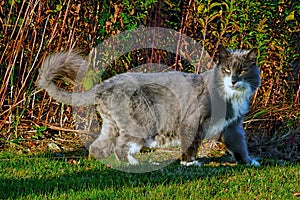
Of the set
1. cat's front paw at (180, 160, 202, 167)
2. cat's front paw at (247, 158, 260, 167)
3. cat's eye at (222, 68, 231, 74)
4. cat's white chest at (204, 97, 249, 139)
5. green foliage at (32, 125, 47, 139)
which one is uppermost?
cat's eye at (222, 68, 231, 74)

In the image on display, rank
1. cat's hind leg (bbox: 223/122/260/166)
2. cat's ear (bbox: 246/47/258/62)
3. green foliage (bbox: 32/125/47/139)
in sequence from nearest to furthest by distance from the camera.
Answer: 1. cat's ear (bbox: 246/47/258/62)
2. cat's hind leg (bbox: 223/122/260/166)
3. green foliage (bbox: 32/125/47/139)

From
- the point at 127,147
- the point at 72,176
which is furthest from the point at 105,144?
the point at 72,176

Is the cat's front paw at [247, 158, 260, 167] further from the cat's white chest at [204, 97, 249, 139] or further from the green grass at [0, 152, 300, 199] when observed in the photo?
the cat's white chest at [204, 97, 249, 139]

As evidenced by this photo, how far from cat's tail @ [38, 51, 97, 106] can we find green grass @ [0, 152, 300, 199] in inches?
25.7

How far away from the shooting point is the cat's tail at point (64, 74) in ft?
→ 17.4

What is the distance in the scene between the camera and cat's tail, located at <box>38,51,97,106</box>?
5.29 metres

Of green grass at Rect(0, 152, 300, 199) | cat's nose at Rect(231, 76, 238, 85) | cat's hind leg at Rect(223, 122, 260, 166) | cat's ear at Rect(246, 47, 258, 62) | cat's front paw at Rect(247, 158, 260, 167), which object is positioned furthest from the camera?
cat's hind leg at Rect(223, 122, 260, 166)

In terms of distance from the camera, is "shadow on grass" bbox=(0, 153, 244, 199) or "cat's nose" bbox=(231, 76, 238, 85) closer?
"shadow on grass" bbox=(0, 153, 244, 199)

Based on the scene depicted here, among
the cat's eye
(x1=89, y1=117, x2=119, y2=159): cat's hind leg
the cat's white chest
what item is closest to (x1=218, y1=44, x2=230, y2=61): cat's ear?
the cat's eye

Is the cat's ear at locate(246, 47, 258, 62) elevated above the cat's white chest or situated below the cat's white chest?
above

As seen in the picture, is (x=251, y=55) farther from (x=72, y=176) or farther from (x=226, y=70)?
(x=72, y=176)

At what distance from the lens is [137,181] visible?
4367mm

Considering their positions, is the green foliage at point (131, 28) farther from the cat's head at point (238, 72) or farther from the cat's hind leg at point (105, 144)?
the cat's hind leg at point (105, 144)

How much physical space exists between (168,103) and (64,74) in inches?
44.3
